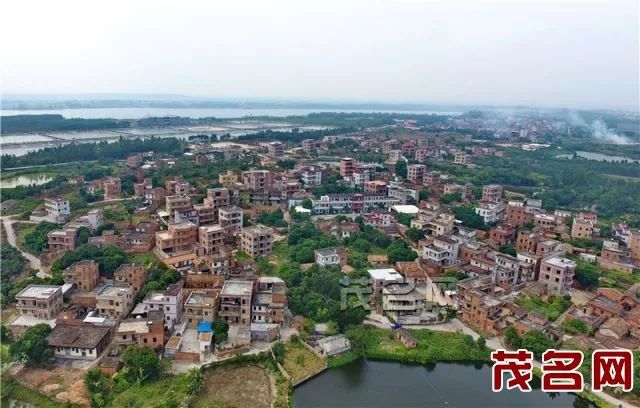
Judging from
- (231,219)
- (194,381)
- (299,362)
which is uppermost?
(231,219)

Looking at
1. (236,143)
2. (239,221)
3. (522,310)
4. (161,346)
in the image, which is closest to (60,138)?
(236,143)

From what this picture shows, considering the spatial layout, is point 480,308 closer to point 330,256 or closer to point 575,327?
point 575,327

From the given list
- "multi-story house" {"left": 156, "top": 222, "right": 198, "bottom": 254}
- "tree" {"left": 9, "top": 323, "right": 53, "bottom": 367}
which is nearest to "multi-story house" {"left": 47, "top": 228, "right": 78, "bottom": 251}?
"multi-story house" {"left": 156, "top": 222, "right": 198, "bottom": 254}

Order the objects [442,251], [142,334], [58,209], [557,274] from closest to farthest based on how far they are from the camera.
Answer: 1. [142,334]
2. [557,274]
3. [442,251]
4. [58,209]

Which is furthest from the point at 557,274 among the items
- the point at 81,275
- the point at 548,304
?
the point at 81,275

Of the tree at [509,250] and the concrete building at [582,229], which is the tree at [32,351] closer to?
the tree at [509,250]

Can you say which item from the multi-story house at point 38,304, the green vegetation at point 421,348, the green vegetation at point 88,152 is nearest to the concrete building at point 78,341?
the multi-story house at point 38,304

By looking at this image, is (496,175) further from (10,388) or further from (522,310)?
(10,388)
